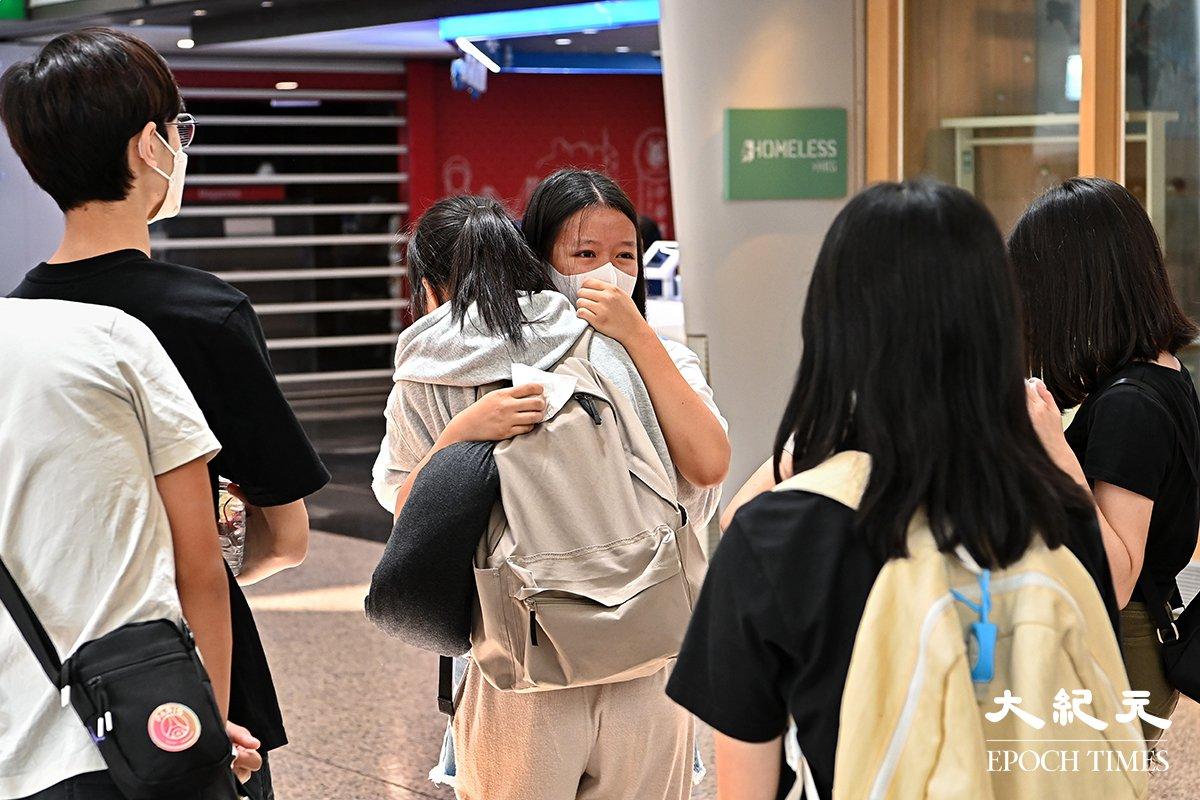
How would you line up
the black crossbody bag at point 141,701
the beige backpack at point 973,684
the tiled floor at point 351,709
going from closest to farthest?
the beige backpack at point 973,684 → the black crossbody bag at point 141,701 → the tiled floor at point 351,709

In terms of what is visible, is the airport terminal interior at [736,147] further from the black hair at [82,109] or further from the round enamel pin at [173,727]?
the round enamel pin at [173,727]

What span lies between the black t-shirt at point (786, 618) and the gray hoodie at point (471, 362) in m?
0.79

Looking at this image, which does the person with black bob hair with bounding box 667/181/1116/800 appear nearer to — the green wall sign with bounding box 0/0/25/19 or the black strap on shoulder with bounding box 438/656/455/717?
the black strap on shoulder with bounding box 438/656/455/717

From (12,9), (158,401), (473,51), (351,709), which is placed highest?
(12,9)

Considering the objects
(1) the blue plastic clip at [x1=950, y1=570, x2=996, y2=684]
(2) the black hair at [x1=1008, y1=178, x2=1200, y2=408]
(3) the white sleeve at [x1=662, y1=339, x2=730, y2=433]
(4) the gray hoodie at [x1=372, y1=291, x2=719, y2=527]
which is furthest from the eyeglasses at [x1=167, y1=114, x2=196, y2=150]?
(2) the black hair at [x1=1008, y1=178, x2=1200, y2=408]

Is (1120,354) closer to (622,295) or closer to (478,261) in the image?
(622,295)

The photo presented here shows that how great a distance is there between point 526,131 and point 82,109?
12038mm

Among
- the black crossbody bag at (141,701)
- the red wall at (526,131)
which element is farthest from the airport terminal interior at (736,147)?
the red wall at (526,131)

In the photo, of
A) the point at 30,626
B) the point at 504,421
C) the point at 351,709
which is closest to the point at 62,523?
the point at 30,626

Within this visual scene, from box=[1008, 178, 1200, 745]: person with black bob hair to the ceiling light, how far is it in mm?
7844

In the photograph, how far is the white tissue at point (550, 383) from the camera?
188cm

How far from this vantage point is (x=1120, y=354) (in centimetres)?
194

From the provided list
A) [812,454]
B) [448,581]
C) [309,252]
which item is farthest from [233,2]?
[812,454]

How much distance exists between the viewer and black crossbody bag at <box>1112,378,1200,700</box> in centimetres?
190
